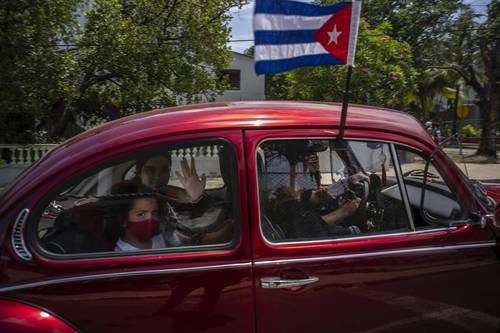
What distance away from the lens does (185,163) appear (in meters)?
2.41

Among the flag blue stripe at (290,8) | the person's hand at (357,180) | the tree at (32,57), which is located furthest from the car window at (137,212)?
the tree at (32,57)

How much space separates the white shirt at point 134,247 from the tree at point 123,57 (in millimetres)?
11024

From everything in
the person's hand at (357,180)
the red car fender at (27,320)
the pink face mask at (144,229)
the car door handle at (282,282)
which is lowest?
the red car fender at (27,320)

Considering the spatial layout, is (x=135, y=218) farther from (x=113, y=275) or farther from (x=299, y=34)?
(x=299, y=34)

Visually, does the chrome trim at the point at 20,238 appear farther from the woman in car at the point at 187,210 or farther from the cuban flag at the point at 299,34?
the cuban flag at the point at 299,34

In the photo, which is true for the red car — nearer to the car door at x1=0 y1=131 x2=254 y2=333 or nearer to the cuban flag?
the car door at x1=0 y1=131 x2=254 y2=333

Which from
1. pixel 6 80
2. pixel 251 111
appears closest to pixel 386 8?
pixel 6 80

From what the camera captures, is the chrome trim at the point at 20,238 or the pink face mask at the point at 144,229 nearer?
the chrome trim at the point at 20,238

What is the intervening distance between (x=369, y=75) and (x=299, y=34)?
1180 centimetres

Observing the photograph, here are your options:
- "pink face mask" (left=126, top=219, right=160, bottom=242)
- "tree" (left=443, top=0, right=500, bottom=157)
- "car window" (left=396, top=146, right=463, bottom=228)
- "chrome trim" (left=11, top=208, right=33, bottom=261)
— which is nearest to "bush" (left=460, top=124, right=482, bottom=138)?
"tree" (left=443, top=0, right=500, bottom=157)

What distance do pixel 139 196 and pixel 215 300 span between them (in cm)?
59

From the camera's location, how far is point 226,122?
84.8 inches

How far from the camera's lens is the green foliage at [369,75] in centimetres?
1373

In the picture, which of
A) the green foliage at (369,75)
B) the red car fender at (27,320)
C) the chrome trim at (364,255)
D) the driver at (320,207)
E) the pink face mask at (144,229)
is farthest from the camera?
the green foliage at (369,75)
